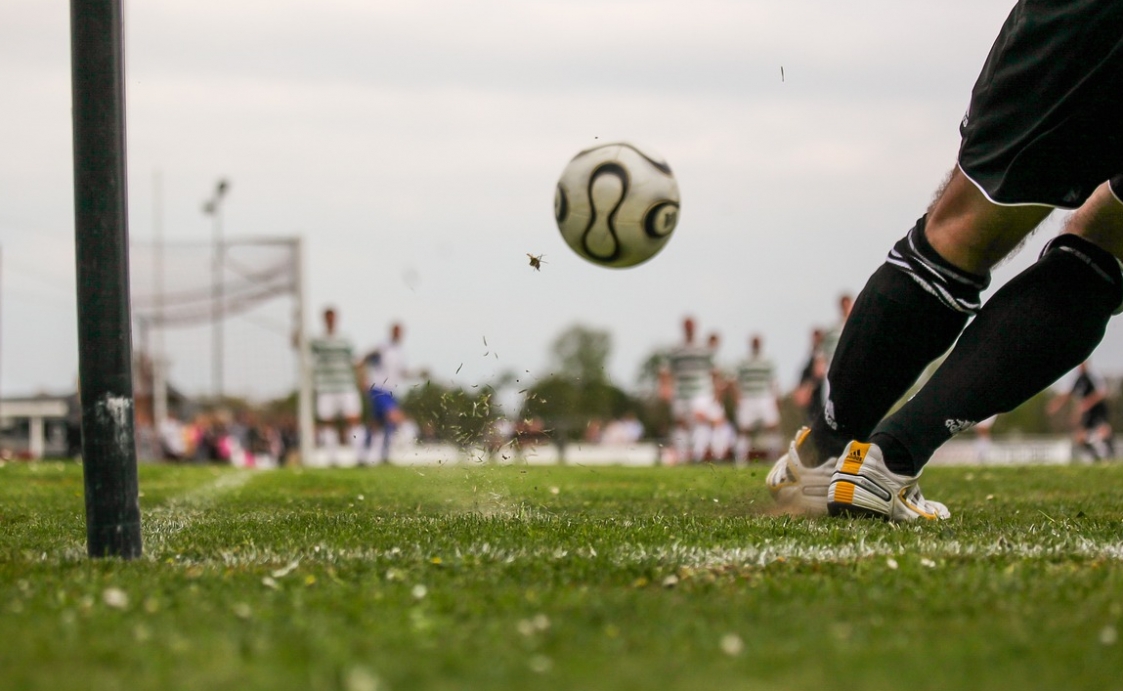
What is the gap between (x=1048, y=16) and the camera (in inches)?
137

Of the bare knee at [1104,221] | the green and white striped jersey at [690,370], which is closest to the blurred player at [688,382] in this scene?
the green and white striped jersey at [690,370]

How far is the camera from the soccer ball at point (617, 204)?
4.84 m

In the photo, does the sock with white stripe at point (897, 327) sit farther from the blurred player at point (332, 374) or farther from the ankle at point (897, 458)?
the blurred player at point (332, 374)

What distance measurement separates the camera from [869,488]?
4.06 metres

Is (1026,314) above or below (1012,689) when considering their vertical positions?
above

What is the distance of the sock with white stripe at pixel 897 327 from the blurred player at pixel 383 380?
1274 cm

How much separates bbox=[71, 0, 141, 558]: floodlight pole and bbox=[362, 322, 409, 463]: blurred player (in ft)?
44.7

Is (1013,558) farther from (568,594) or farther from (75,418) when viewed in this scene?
(75,418)

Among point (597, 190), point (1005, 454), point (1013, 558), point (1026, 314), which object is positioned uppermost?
point (597, 190)

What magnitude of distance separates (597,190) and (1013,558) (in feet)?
7.62

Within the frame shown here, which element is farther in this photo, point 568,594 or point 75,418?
point 75,418

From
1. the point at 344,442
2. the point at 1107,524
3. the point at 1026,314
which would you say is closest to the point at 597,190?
the point at 1026,314

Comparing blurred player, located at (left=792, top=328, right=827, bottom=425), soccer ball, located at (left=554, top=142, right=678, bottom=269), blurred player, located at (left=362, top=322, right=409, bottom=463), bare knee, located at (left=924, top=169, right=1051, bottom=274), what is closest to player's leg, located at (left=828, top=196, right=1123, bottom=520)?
bare knee, located at (left=924, top=169, right=1051, bottom=274)

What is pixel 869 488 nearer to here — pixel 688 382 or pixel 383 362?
pixel 383 362
